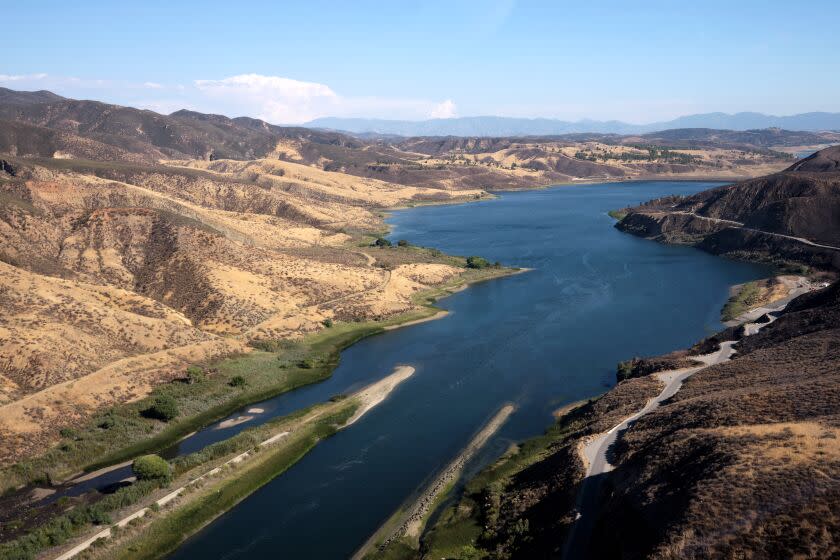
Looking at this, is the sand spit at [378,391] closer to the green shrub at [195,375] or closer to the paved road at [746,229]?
the green shrub at [195,375]

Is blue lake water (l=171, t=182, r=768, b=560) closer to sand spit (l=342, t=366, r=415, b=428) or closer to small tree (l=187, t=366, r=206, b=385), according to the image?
sand spit (l=342, t=366, r=415, b=428)

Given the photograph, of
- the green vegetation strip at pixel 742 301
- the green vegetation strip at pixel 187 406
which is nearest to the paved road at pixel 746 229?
the green vegetation strip at pixel 742 301

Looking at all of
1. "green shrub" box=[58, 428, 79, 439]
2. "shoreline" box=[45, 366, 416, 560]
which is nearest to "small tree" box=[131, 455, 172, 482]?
"shoreline" box=[45, 366, 416, 560]

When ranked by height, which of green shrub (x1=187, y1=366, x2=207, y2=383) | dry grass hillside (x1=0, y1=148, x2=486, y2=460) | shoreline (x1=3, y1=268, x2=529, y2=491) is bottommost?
shoreline (x1=3, y1=268, x2=529, y2=491)

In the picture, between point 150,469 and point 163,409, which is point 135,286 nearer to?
point 163,409

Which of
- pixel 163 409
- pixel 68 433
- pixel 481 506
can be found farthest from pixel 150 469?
pixel 481 506

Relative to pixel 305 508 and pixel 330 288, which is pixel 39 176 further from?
pixel 305 508
